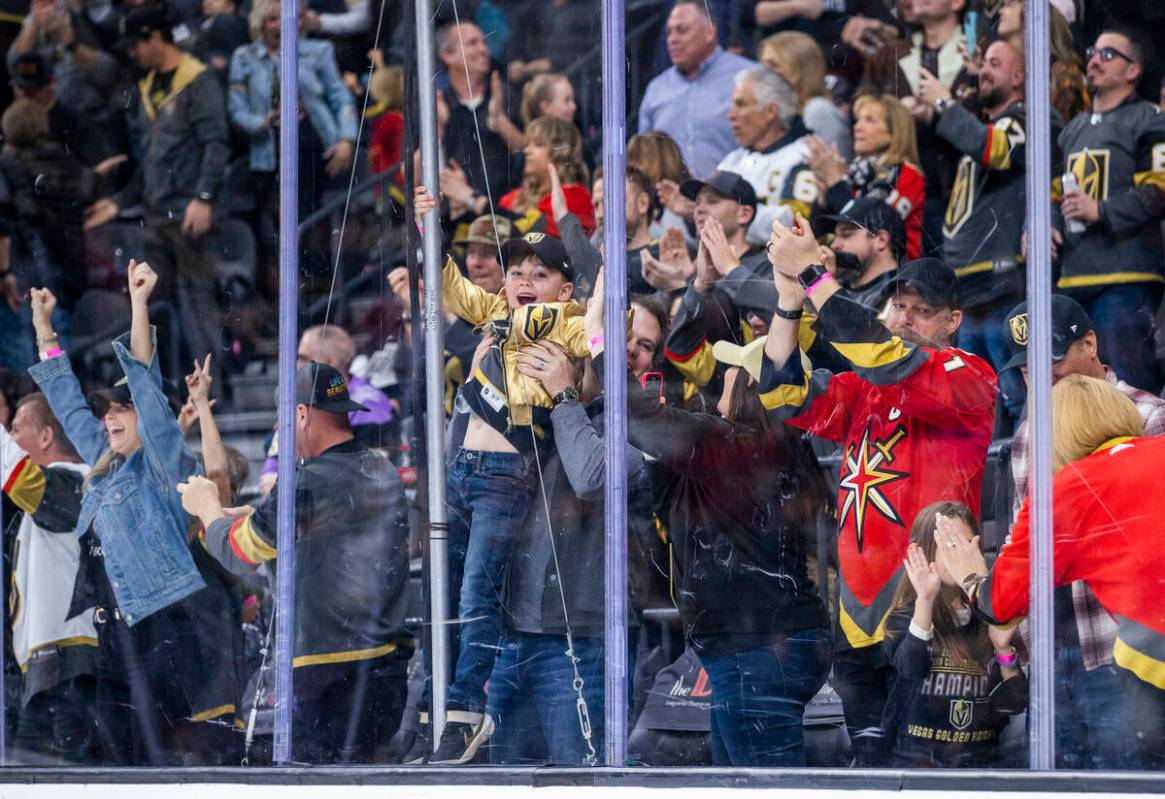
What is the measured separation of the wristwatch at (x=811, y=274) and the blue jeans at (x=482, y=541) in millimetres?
772

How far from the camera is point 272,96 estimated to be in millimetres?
4664

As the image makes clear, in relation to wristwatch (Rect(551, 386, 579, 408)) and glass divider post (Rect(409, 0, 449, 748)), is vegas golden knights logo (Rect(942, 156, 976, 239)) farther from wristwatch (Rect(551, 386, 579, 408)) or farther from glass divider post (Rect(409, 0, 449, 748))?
glass divider post (Rect(409, 0, 449, 748))

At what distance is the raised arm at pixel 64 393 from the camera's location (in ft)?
15.8

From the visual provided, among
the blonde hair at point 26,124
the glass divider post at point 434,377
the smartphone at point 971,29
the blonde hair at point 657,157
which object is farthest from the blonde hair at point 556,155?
the blonde hair at point 26,124

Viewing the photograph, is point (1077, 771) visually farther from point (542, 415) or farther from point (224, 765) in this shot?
point (224, 765)

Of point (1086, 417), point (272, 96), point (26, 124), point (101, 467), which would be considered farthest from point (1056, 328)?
point (26, 124)

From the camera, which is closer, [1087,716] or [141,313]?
[1087,716]

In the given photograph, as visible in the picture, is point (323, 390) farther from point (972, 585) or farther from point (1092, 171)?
point (1092, 171)

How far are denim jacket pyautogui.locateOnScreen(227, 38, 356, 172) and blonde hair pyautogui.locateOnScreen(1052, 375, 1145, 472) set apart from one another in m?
1.86

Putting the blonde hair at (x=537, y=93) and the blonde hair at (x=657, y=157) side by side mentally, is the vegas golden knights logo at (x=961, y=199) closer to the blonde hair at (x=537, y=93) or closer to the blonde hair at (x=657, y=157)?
the blonde hair at (x=657, y=157)

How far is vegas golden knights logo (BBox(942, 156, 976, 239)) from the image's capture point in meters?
3.97

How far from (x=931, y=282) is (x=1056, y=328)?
11.3 inches

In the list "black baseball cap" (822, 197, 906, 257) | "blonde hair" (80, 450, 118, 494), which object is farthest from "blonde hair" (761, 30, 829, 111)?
"blonde hair" (80, 450, 118, 494)

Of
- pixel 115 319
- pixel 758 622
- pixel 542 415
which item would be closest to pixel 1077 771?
pixel 758 622
